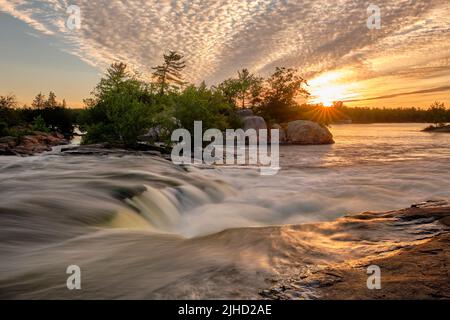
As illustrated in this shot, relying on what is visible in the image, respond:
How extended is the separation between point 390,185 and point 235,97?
31966mm

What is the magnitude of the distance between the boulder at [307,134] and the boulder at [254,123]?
2954mm

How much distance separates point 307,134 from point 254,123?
5465mm

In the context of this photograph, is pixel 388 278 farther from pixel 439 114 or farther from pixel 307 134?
pixel 439 114

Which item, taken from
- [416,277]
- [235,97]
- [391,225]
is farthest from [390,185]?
[235,97]

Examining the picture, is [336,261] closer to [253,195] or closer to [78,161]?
[253,195]

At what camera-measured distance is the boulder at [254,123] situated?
33.0 metres

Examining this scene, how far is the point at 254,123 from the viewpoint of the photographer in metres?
33.5

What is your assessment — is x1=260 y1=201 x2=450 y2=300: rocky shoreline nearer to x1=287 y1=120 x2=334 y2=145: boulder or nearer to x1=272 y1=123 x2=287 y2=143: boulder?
x1=287 y1=120 x2=334 y2=145: boulder

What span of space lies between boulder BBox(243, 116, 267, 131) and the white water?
775 inches

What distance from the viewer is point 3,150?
57.0 feet

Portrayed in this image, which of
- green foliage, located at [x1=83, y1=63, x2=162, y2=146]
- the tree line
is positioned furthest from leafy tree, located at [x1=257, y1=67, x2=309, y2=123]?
green foliage, located at [x1=83, y1=63, x2=162, y2=146]

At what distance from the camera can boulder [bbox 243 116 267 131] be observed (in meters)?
33.0

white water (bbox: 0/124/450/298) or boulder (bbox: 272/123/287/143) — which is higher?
boulder (bbox: 272/123/287/143)
